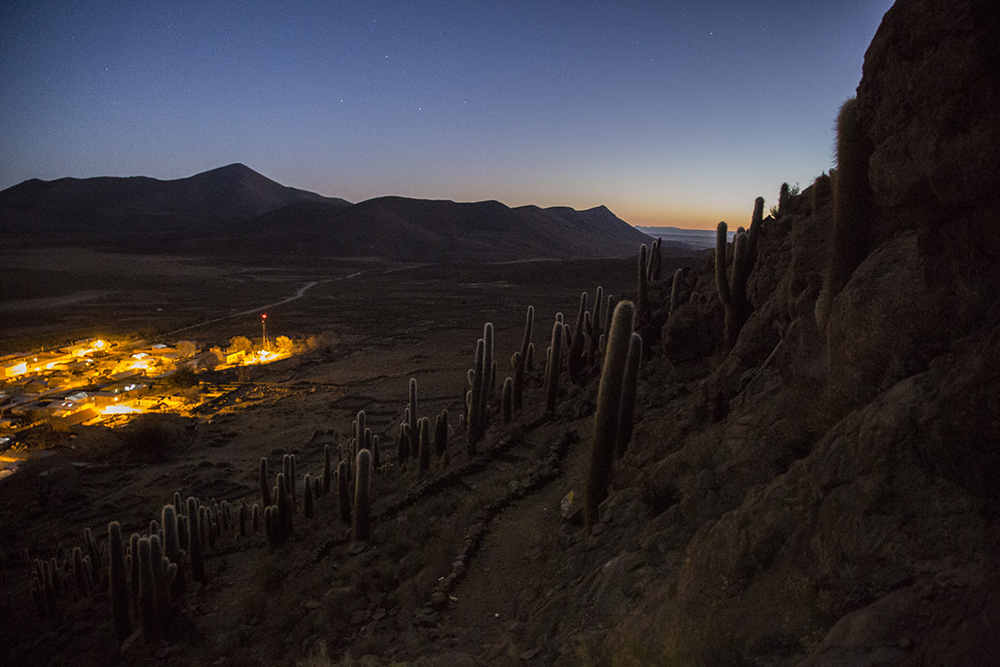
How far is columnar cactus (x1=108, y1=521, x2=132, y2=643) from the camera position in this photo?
31.5 ft

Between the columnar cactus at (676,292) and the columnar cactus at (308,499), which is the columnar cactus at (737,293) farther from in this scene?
the columnar cactus at (308,499)

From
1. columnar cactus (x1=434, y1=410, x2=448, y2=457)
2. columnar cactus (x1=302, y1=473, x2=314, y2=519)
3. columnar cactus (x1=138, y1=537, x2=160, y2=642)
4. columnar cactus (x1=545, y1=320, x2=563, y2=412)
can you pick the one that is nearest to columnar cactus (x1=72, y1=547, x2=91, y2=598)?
columnar cactus (x1=138, y1=537, x2=160, y2=642)

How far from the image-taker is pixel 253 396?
86.7 feet

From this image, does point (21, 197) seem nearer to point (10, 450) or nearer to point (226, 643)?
A: point (10, 450)

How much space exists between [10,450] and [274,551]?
14.7 metres

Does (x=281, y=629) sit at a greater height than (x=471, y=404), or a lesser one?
lesser

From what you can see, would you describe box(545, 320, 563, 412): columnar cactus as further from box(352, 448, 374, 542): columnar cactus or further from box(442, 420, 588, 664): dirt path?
box(352, 448, 374, 542): columnar cactus

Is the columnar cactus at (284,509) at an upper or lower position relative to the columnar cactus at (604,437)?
lower

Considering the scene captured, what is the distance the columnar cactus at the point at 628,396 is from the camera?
27.4 feet

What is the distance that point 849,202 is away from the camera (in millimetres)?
5605

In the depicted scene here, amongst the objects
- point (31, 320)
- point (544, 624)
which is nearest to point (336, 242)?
point (31, 320)

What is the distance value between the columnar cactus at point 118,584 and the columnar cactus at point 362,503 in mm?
3881

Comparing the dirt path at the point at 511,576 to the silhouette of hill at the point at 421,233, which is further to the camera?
the silhouette of hill at the point at 421,233

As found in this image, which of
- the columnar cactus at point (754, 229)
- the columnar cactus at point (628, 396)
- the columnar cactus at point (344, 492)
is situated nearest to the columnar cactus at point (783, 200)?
the columnar cactus at point (754, 229)
